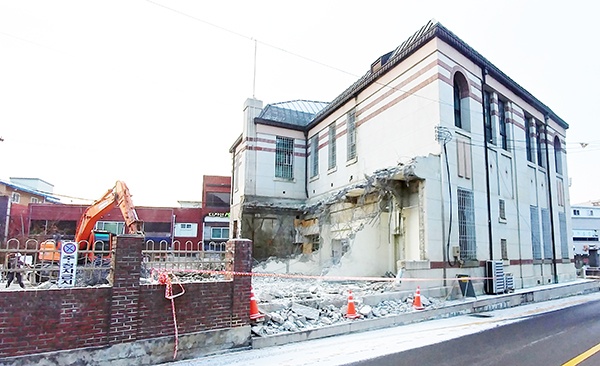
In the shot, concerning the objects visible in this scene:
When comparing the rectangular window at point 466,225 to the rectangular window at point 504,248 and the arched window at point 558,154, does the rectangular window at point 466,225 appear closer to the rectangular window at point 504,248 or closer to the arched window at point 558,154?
the rectangular window at point 504,248

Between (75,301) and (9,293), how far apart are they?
0.93 meters

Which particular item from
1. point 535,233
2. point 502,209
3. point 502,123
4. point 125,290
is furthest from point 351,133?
point 125,290

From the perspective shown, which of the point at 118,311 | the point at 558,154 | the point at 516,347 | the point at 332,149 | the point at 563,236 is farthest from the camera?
the point at 558,154

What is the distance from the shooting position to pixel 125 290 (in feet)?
22.5

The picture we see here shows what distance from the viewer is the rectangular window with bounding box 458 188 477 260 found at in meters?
15.6

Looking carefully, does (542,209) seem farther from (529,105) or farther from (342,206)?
(342,206)

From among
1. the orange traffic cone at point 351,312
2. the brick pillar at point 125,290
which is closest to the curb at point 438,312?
the orange traffic cone at point 351,312

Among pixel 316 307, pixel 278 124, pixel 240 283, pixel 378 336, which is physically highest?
pixel 278 124

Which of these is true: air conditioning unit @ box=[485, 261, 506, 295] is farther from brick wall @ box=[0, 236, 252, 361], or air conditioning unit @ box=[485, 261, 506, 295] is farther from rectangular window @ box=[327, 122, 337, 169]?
brick wall @ box=[0, 236, 252, 361]

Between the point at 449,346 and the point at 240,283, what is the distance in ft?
15.0

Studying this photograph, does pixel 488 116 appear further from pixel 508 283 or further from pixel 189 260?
pixel 189 260

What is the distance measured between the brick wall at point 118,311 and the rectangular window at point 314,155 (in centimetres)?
1756

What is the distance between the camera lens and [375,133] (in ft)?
63.4

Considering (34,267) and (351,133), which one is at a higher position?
(351,133)
